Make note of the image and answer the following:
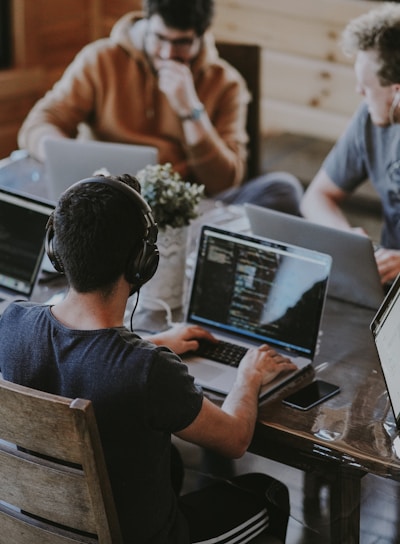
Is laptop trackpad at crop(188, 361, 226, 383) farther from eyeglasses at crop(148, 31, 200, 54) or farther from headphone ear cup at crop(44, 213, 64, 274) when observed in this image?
eyeglasses at crop(148, 31, 200, 54)

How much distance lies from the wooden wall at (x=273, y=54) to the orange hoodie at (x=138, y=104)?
90cm

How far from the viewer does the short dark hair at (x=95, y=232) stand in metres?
1.48

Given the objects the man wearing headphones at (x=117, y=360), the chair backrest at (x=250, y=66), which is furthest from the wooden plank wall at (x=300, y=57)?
the man wearing headphones at (x=117, y=360)

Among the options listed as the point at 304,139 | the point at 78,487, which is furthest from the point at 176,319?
the point at 304,139

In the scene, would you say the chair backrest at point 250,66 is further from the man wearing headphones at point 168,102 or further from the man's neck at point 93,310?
the man's neck at point 93,310

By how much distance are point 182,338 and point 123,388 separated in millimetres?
540

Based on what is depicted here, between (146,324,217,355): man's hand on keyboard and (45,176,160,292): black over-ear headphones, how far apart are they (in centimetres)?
38

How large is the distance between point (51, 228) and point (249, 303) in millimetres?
604

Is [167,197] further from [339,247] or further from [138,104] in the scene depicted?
[138,104]

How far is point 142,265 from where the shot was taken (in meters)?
1.58

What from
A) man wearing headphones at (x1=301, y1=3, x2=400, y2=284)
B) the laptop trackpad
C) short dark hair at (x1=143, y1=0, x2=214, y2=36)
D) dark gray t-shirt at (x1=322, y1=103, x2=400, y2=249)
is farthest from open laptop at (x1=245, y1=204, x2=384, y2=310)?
short dark hair at (x1=143, y1=0, x2=214, y2=36)

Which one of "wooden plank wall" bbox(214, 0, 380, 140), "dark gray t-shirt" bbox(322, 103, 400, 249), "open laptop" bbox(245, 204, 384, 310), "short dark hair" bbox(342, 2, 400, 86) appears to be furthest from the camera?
"wooden plank wall" bbox(214, 0, 380, 140)

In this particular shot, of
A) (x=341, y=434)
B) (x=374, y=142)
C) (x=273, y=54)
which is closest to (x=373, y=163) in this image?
(x=374, y=142)

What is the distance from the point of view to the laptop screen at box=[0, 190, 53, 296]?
87.0 inches
